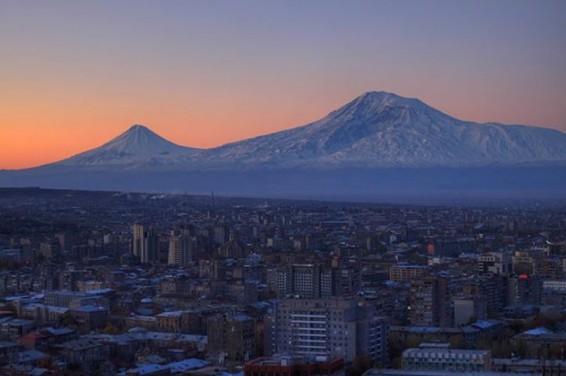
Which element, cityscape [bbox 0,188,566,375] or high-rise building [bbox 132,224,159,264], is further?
high-rise building [bbox 132,224,159,264]

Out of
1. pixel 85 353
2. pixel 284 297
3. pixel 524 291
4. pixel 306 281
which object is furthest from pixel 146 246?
pixel 85 353

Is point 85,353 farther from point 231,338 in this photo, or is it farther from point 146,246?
point 146,246

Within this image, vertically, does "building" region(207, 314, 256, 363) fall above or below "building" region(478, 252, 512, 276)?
below

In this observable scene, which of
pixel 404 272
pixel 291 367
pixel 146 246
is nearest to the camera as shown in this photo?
pixel 291 367

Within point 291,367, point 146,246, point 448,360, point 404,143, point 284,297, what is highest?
point 404,143

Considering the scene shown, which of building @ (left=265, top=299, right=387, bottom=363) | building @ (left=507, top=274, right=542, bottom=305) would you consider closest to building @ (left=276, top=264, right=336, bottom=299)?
building @ (left=507, top=274, right=542, bottom=305)

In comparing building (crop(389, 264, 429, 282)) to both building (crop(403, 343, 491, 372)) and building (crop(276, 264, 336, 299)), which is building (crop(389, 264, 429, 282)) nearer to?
building (crop(276, 264, 336, 299))
